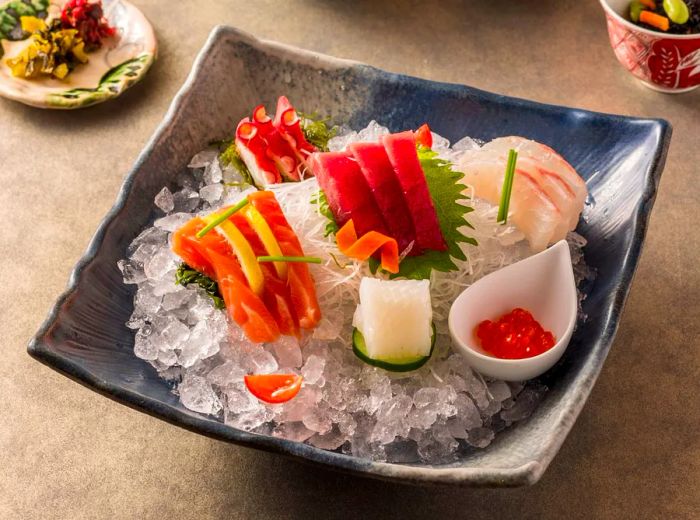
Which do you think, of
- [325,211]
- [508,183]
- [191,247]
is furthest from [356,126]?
[191,247]

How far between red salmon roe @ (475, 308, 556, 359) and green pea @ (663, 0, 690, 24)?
167 centimetres

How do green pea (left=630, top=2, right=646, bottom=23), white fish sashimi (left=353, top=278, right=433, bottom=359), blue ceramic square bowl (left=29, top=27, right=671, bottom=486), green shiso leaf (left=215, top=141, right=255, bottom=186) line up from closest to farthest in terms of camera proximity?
blue ceramic square bowl (left=29, top=27, right=671, bottom=486)
white fish sashimi (left=353, top=278, right=433, bottom=359)
green shiso leaf (left=215, top=141, right=255, bottom=186)
green pea (left=630, top=2, right=646, bottom=23)

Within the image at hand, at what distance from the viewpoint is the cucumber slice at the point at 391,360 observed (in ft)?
7.86

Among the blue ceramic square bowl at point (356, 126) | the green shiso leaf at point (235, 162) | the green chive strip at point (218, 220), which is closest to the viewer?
the blue ceramic square bowl at point (356, 126)

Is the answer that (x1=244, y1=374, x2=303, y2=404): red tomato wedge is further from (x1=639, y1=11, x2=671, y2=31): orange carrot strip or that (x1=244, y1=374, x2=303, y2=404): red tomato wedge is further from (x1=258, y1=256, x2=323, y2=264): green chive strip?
(x1=639, y1=11, x2=671, y2=31): orange carrot strip

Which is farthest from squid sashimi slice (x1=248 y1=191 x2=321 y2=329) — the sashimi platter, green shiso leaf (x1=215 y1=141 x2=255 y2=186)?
green shiso leaf (x1=215 y1=141 x2=255 y2=186)

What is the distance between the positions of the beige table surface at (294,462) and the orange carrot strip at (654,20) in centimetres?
35

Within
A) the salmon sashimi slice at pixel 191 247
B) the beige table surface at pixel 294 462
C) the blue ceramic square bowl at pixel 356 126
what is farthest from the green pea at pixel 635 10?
the salmon sashimi slice at pixel 191 247

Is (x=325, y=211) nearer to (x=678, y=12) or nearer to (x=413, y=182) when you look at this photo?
(x=413, y=182)

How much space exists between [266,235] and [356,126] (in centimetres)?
90

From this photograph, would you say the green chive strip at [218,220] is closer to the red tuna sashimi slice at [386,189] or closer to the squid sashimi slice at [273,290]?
the squid sashimi slice at [273,290]

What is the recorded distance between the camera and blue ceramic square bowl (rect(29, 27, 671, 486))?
2186 millimetres

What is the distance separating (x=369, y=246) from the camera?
252 centimetres

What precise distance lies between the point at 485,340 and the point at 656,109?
1.79 metres
